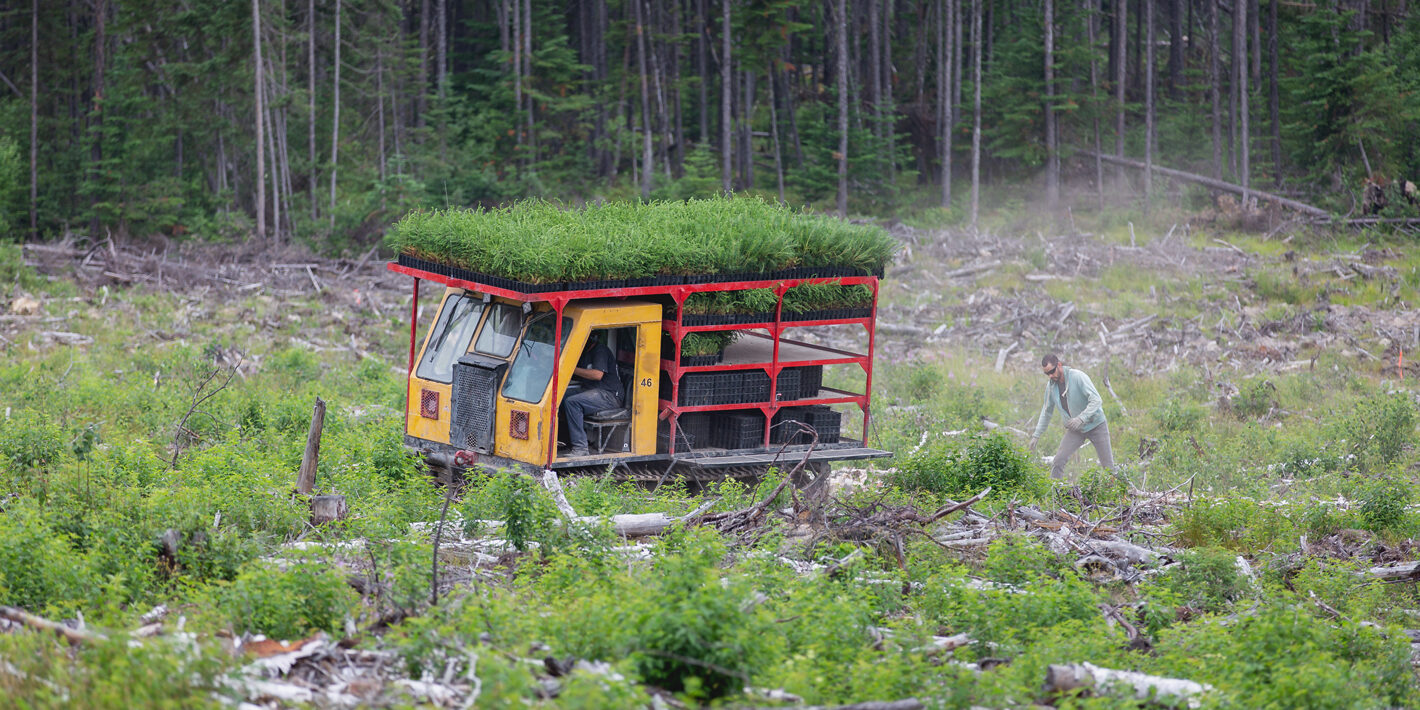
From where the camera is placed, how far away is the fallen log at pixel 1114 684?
24.1ft

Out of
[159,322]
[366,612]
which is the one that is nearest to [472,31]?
[159,322]

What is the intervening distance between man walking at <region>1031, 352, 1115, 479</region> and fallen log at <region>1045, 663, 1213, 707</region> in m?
6.64

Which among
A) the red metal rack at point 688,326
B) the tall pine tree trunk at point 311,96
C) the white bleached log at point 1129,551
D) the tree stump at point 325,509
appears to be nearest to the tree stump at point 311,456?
the tree stump at point 325,509

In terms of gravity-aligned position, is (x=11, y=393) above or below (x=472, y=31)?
below

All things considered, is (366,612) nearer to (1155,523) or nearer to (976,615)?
(976,615)

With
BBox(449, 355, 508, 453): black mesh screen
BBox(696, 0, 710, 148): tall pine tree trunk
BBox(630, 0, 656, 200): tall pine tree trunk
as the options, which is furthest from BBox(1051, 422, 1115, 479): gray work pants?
BBox(696, 0, 710, 148): tall pine tree trunk

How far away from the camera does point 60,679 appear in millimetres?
6059

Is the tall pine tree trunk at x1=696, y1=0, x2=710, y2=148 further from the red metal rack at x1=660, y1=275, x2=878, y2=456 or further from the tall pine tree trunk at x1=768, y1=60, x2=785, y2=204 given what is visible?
the red metal rack at x1=660, y1=275, x2=878, y2=456

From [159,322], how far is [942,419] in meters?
14.5

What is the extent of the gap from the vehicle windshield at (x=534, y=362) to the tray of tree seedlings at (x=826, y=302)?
97.8 inches

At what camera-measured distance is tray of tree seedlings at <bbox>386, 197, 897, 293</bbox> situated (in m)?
12.0

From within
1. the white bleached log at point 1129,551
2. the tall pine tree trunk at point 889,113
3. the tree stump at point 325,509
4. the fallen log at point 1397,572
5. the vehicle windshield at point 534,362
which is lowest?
the fallen log at point 1397,572

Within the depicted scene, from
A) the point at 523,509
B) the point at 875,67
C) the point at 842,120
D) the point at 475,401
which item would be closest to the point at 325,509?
the point at 523,509

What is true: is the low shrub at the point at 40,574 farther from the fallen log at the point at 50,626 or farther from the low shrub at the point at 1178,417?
the low shrub at the point at 1178,417
